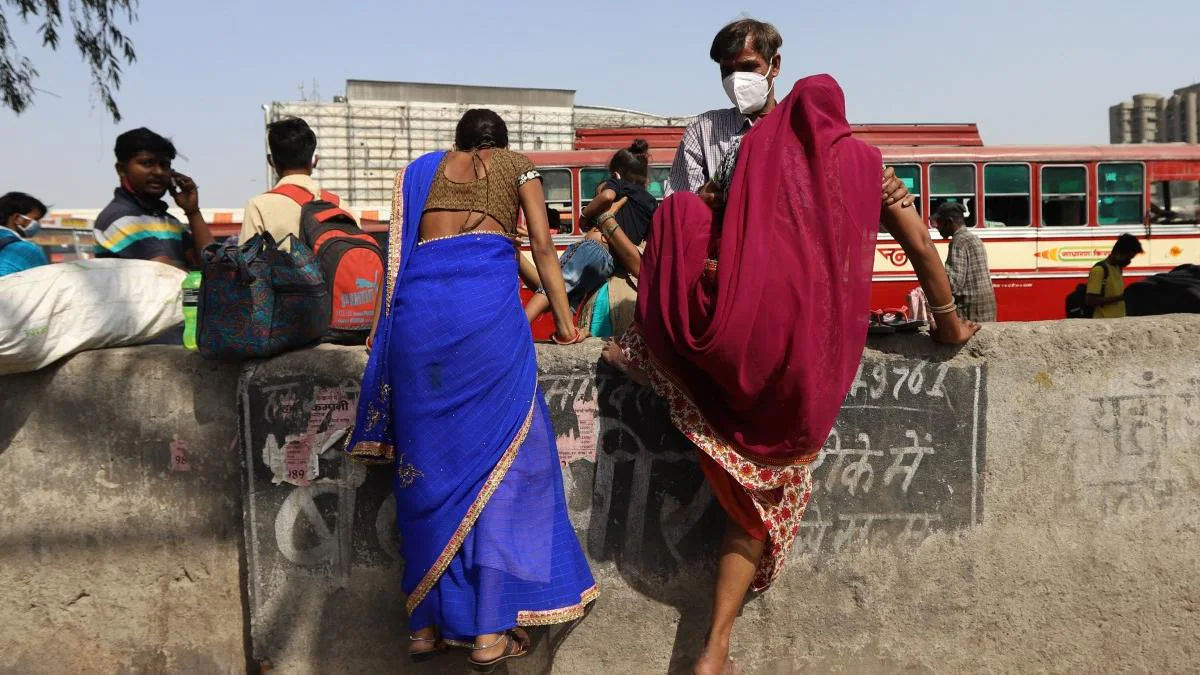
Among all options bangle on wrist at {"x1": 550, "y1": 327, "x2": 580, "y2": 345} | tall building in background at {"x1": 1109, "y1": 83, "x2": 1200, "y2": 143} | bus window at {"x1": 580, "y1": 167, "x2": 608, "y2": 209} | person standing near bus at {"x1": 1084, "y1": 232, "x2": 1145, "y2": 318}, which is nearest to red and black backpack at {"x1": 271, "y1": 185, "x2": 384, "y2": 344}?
bangle on wrist at {"x1": 550, "y1": 327, "x2": 580, "y2": 345}

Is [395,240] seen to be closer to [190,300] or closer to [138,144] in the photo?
[190,300]

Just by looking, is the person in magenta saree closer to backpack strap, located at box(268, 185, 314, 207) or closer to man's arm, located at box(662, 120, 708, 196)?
man's arm, located at box(662, 120, 708, 196)

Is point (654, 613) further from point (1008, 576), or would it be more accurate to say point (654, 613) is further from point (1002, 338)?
point (1002, 338)

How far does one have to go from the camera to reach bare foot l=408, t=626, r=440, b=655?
2.67m

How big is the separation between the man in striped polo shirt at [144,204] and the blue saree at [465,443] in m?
1.57

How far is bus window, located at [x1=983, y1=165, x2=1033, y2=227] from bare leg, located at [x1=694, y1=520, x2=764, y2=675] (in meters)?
11.6

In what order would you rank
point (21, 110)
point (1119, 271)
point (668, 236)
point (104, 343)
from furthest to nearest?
point (1119, 271) → point (21, 110) → point (104, 343) → point (668, 236)

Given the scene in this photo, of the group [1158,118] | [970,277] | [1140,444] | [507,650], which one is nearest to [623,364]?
[507,650]

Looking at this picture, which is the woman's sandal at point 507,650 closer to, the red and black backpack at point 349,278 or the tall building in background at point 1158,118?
the red and black backpack at point 349,278

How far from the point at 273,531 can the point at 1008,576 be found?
2252 millimetres

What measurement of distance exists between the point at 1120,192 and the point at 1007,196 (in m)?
1.59

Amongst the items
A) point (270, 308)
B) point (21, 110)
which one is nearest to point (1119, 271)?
point (270, 308)

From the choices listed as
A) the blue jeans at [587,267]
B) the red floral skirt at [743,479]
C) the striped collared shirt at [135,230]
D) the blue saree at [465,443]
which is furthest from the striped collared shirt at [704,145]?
the striped collared shirt at [135,230]

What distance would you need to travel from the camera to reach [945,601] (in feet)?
9.52
